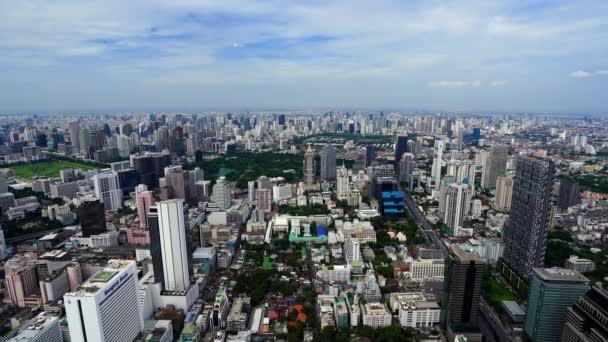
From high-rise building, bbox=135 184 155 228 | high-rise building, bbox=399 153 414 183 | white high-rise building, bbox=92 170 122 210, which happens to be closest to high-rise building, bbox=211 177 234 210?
high-rise building, bbox=135 184 155 228

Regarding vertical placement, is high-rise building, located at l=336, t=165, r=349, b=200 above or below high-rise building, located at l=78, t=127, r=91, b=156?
below

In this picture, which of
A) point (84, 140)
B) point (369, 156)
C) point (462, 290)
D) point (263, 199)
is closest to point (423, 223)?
point (263, 199)

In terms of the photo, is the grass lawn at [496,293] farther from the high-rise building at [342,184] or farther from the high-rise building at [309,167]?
the high-rise building at [309,167]

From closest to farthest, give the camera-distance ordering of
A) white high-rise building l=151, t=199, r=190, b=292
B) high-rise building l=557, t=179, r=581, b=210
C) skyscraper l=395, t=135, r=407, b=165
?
white high-rise building l=151, t=199, r=190, b=292
high-rise building l=557, t=179, r=581, b=210
skyscraper l=395, t=135, r=407, b=165

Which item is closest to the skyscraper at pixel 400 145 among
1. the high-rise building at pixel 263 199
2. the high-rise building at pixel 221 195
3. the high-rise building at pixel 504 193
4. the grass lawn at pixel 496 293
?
the high-rise building at pixel 504 193

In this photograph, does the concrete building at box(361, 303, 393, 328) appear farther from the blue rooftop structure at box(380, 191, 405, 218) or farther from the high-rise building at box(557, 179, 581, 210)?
the high-rise building at box(557, 179, 581, 210)
